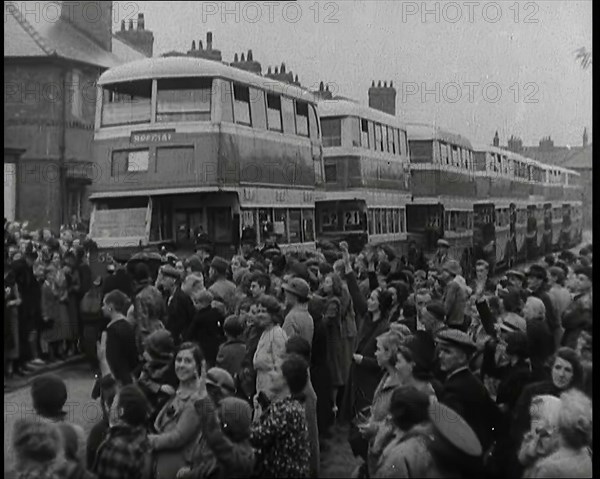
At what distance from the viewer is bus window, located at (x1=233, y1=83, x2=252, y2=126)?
4770 mm

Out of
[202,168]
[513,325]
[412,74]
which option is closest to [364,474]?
[513,325]

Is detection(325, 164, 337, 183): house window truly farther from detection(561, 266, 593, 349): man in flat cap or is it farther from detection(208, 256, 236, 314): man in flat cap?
detection(561, 266, 593, 349): man in flat cap

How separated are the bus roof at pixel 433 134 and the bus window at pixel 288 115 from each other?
2.15 feet

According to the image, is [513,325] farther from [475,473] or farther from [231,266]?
[231,266]

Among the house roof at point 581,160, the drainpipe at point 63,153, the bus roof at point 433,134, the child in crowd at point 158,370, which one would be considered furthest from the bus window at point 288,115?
the house roof at point 581,160

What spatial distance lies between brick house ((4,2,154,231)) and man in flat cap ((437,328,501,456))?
2108 mm

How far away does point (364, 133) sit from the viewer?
4863 millimetres

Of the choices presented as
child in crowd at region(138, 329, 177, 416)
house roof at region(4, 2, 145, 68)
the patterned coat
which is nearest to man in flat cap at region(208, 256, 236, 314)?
child in crowd at region(138, 329, 177, 416)

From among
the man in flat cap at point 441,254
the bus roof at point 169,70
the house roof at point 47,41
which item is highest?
the house roof at point 47,41

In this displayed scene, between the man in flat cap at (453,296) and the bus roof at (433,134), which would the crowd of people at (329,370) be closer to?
the man in flat cap at (453,296)

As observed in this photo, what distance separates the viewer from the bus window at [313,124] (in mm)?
4877

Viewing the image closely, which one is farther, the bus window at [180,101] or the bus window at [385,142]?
the bus window at [385,142]

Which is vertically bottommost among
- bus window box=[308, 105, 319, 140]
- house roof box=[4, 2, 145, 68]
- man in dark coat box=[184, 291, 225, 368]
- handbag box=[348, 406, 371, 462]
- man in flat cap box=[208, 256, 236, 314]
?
handbag box=[348, 406, 371, 462]

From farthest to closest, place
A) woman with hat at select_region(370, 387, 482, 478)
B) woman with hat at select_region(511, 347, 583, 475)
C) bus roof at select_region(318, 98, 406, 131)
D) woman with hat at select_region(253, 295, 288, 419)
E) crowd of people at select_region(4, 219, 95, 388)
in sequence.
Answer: bus roof at select_region(318, 98, 406, 131)
crowd of people at select_region(4, 219, 95, 388)
woman with hat at select_region(253, 295, 288, 419)
woman with hat at select_region(511, 347, 583, 475)
woman with hat at select_region(370, 387, 482, 478)
